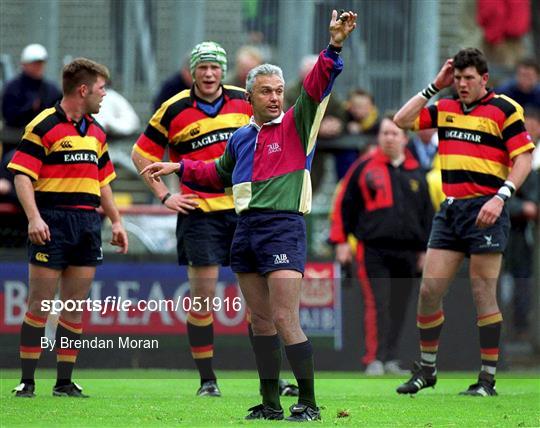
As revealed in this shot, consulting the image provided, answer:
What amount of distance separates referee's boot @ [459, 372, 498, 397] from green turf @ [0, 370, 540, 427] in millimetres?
108

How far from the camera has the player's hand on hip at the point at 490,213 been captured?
36.6 ft

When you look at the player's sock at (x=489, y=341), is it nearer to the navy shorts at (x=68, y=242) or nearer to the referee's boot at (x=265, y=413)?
the referee's boot at (x=265, y=413)

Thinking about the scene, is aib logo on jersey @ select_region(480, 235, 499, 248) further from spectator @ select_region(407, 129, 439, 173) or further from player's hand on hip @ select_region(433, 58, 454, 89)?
spectator @ select_region(407, 129, 439, 173)

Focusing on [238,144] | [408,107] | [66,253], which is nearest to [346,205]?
[408,107]

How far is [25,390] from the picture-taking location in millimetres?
11016

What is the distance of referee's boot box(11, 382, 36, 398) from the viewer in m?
11.0

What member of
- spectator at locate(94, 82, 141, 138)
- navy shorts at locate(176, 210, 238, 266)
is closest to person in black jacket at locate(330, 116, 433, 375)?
spectator at locate(94, 82, 141, 138)

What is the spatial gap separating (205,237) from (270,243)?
2274 millimetres

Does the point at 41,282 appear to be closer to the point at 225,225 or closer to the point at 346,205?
the point at 225,225

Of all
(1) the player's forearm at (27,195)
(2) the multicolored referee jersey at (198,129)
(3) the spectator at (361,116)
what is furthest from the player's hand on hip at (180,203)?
(3) the spectator at (361,116)

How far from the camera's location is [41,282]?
11.1 metres

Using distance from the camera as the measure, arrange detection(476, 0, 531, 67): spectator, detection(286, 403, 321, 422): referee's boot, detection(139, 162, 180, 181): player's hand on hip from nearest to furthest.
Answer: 1. detection(286, 403, 321, 422): referee's boot
2. detection(139, 162, 180, 181): player's hand on hip
3. detection(476, 0, 531, 67): spectator

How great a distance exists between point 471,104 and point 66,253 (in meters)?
3.28

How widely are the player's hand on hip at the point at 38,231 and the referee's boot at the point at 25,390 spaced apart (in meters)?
1.06
